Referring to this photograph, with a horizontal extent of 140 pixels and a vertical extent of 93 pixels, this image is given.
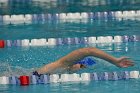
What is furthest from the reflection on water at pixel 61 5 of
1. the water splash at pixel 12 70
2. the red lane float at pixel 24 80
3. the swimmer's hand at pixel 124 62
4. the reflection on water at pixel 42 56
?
the swimmer's hand at pixel 124 62

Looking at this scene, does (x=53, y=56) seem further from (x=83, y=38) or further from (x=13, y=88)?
(x=13, y=88)

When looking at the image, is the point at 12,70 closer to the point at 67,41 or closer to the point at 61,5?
the point at 67,41

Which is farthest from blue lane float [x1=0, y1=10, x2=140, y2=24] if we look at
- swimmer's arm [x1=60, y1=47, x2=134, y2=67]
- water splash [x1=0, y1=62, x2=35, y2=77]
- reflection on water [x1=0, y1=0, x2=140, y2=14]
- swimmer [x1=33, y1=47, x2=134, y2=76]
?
swimmer's arm [x1=60, y1=47, x2=134, y2=67]

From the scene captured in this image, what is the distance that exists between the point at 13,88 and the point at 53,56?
66.5 inches

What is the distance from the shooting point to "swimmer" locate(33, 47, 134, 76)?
4.65 m

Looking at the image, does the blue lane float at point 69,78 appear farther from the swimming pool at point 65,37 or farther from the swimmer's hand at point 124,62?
the swimmer's hand at point 124,62

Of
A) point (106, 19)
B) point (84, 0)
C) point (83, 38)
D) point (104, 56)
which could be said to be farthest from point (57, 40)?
point (84, 0)

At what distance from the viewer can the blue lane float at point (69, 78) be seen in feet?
17.3

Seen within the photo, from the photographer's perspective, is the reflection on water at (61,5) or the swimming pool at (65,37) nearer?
the swimming pool at (65,37)

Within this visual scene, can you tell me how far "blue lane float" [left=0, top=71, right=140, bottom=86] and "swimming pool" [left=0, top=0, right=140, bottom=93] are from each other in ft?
0.20

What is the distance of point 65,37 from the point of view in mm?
7953

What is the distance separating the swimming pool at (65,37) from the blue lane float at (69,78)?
0.06 metres

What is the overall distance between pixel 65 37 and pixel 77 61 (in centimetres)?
286

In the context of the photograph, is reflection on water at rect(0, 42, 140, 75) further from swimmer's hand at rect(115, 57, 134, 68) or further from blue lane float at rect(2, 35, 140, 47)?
swimmer's hand at rect(115, 57, 134, 68)
